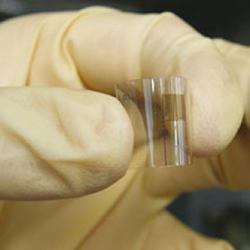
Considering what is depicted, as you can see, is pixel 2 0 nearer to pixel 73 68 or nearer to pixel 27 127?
pixel 73 68

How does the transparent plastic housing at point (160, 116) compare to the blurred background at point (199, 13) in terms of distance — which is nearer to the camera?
the transparent plastic housing at point (160, 116)

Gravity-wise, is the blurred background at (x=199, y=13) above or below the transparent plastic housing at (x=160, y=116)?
below

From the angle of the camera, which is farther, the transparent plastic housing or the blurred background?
the blurred background

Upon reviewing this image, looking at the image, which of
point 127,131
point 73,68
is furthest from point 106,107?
point 73,68

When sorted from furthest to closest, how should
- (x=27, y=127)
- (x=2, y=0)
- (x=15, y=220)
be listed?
(x=2, y=0)
(x=15, y=220)
(x=27, y=127)

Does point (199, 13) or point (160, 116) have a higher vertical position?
point (160, 116)

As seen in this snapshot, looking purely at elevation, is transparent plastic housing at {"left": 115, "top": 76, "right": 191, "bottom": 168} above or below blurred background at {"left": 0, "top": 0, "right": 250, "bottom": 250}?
above

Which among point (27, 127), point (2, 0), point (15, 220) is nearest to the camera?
point (27, 127)

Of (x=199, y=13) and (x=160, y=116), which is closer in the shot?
(x=160, y=116)
